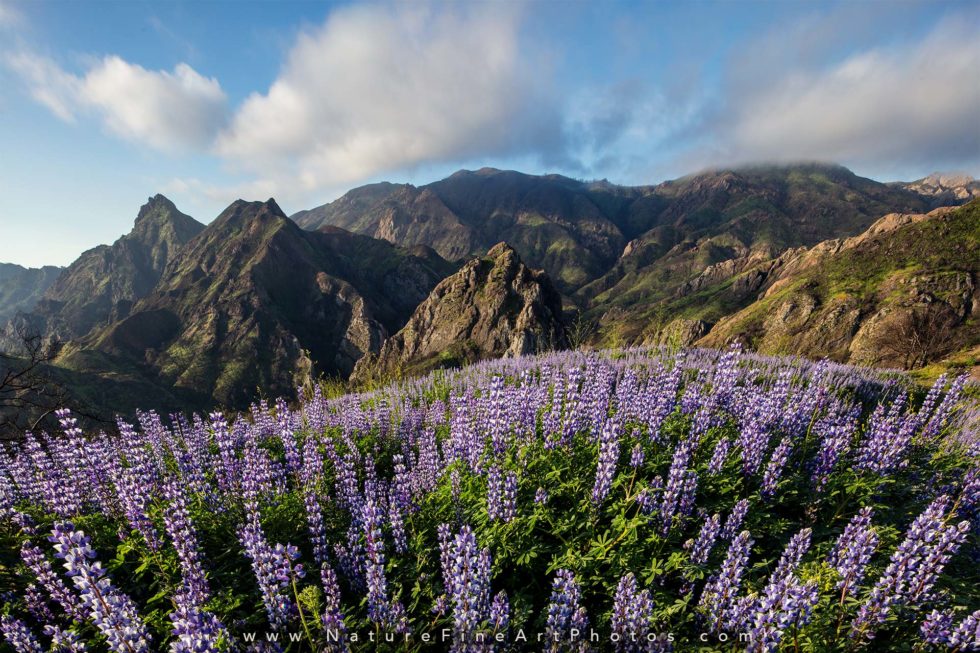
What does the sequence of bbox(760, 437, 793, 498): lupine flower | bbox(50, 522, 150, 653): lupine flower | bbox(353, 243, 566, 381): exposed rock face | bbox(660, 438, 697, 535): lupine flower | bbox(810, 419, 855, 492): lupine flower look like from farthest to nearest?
bbox(353, 243, 566, 381): exposed rock face, bbox(810, 419, 855, 492): lupine flower, bbox(760, 437, 793, 498): lupine flower, bbox(660, 438, 697, 535): lupine flower, bbox(50, 522, 150, 653): lupine flower

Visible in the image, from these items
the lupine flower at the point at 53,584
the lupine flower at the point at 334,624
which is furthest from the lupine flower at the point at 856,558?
the lupine flower at the point at 53,584

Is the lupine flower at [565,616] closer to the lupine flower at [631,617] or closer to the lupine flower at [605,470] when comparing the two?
the lupine flower at [631,617]

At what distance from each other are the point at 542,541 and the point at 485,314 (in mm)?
116604

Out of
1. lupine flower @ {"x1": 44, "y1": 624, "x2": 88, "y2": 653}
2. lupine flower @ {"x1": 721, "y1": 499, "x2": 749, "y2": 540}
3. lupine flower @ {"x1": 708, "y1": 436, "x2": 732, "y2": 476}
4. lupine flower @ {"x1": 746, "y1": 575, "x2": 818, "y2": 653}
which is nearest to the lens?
lupine flower @ {"x1": 746, "y1": 575, "x2": 818, "y2": 653}

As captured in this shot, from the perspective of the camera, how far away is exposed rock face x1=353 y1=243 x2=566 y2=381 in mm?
108125

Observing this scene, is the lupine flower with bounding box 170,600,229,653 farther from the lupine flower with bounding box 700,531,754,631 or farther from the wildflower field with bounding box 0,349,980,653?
the lupine flower with bounding box 700,531,754,631

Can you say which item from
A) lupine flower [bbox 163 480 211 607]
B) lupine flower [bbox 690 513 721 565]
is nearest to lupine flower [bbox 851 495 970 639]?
lupine flower [bbox 690 513 721 565]

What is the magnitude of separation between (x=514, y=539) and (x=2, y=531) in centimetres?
993

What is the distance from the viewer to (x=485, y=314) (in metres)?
124

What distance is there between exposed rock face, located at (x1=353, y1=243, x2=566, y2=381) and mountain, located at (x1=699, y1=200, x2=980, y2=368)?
55554 millimetres

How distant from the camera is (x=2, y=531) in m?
7.98

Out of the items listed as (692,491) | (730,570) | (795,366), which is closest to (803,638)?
(730,570)

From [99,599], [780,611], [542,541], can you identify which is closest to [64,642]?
[99,599]

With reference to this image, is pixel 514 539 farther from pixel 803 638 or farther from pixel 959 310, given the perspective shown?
pixel 959 310
